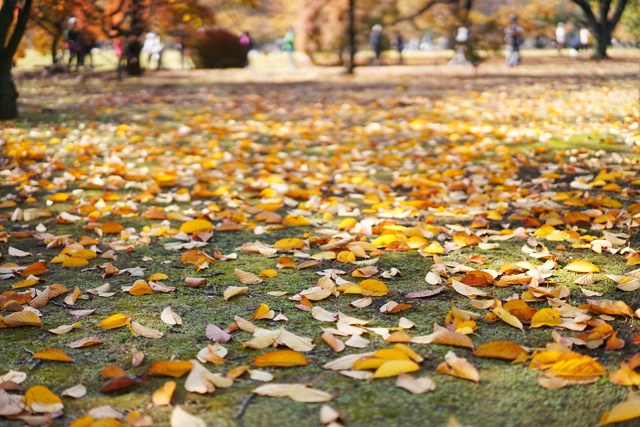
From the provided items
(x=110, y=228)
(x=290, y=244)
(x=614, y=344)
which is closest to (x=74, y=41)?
(x=110, y=228)

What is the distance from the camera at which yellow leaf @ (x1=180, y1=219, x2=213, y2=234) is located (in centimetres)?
303

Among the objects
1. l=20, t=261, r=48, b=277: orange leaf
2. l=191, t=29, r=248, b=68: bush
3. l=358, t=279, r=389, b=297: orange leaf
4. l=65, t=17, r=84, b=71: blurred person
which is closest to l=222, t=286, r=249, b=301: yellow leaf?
l=358, t=279, r=389, b=297: orange leaf

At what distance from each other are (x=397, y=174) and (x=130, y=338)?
2.87 m

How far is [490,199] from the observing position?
344cm

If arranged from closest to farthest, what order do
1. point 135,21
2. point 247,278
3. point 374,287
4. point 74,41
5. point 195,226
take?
point 374,287
point 247,278
point 195,226
point 135,21
point 74,41

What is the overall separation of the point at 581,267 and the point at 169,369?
66.0 inches

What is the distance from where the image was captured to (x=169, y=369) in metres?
1.62

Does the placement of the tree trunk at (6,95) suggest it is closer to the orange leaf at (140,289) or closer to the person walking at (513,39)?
the orange leaf at (140,289)

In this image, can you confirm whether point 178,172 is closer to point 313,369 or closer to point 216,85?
point 313,369

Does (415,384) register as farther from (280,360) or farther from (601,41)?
(601,41)

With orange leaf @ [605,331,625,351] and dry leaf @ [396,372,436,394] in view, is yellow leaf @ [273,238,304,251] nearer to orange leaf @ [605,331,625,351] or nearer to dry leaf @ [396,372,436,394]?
dry leaf @ [396,372,436,394]

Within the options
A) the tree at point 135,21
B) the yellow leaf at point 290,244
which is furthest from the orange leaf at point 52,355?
the tree at point 135,21

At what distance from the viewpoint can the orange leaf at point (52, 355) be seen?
1725mm

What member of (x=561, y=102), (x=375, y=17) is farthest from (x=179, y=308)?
(x=375, y=17)
